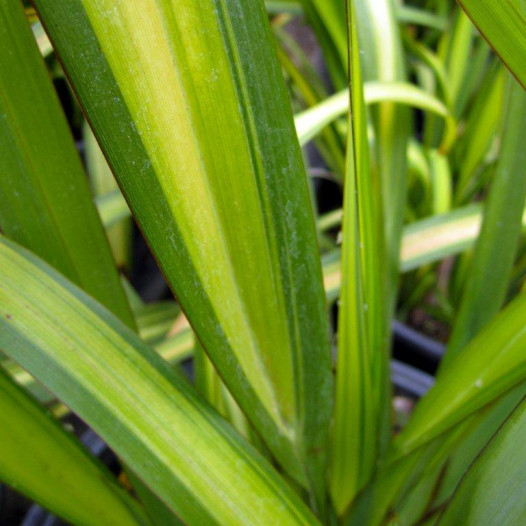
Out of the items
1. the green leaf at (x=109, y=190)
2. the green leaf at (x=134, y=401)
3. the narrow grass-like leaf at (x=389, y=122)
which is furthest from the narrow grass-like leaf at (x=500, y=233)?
the green leaf at (x=109, y=190)

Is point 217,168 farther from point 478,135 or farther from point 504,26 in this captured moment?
point 478,135

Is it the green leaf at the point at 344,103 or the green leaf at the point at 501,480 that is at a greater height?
the green leaf at the point at 344,103

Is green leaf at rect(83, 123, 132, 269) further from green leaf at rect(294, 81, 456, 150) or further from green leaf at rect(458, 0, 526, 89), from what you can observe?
green leaf at rect(458, 0, 526, 89)

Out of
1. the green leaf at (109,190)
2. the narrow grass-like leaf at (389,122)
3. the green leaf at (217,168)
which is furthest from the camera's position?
Answer: the green leaf at (109,190)

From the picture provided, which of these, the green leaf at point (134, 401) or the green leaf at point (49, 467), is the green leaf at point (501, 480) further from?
the green leaf at point (49, 467)

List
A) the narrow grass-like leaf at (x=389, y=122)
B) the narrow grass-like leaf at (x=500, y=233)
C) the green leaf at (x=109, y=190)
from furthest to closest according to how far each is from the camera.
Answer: the green leaf at (x=109, y=190) → the narrow grass-like leaf at (x=389, y=122) → the narrow grass-like leaf at (x=500, y=233)

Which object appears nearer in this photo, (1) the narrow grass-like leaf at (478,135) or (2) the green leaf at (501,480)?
(2) the green leaf at (501,480)

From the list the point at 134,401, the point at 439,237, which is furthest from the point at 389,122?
Result: the point at 134,401

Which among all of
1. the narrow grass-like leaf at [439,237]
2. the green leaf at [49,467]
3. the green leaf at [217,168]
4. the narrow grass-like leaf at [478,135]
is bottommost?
the narrow grass-like leaf at [478,135]
